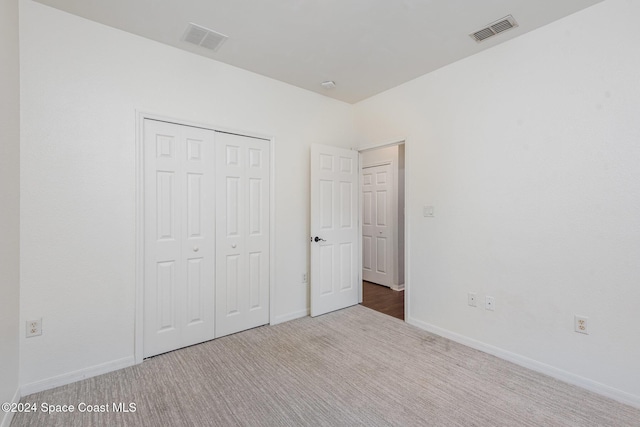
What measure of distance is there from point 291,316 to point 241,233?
1.13 metres

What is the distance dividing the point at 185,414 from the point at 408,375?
1558mm

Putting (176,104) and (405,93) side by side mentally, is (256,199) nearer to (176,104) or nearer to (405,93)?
(176,104)

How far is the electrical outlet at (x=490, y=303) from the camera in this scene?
2562mm

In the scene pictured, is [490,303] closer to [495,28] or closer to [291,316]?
[291,316]

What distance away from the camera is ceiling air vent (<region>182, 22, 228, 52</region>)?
232cm

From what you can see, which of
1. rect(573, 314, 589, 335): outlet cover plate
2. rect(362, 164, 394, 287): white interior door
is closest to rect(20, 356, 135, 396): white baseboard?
rect(573, 314, 589, 335): outlet cover plate

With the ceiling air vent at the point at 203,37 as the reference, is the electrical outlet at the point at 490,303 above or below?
below

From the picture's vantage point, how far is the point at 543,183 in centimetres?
228

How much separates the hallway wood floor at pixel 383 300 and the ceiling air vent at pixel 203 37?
333 centimetres

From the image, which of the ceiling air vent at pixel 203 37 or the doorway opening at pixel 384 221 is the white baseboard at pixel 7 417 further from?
the doorway opening at pixel 384 221

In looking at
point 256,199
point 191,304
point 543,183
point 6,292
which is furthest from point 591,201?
point 6,292

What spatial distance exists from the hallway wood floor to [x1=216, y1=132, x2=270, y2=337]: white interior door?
1472 mm

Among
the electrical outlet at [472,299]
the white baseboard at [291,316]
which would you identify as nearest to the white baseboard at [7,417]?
the white baseboard at [291,316]

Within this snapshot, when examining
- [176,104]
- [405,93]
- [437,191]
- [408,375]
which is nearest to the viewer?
[408,375]
